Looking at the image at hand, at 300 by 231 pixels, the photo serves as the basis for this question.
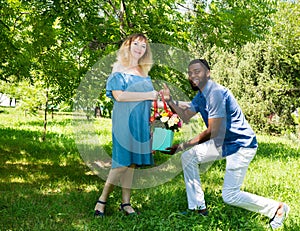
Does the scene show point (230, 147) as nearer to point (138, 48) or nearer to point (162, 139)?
point (162, 139)

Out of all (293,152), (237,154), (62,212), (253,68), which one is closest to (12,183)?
(62,212)

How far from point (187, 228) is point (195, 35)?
414cm

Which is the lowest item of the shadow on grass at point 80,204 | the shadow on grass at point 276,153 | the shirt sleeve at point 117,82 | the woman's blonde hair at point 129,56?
the shadow on grass at point 276,153

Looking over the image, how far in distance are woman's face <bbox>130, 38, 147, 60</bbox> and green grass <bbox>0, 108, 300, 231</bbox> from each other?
5.77ft

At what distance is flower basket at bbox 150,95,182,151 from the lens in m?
4.11

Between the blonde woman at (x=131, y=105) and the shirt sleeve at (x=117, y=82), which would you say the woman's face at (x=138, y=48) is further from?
the shirt sleeve at (x=117, y=82)

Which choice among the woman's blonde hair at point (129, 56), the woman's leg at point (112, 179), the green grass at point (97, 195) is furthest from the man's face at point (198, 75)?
the green grass at point (97, 195)

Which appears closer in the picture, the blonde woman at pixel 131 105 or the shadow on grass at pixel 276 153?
the blonde woman at pixel 131 105

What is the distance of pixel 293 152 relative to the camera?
31.8 ft

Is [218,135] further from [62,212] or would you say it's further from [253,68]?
[253,68]

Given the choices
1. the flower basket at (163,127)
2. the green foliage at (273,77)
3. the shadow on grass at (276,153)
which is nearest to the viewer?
the flower basket at (163,127)

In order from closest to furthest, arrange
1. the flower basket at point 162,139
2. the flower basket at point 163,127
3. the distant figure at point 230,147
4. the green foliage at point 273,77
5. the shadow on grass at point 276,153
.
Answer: the distant figure at point 230,147, the flower basket at point 163,127, the flower basket at point 162,139, the shadow on grass at point 276,153, the green foliage at point 273,77

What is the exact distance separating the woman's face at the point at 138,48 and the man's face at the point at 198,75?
1.82 ft

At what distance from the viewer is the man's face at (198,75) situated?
4047 millimetres
